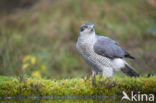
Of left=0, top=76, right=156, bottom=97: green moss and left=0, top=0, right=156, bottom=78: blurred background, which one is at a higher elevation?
left=0, top=0, right=156, bottom=78: blurred background

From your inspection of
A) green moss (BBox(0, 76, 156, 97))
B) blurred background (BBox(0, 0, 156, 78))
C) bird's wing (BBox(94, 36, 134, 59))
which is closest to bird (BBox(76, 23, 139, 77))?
bird's wing (BBox(94, 36, 134, 59))

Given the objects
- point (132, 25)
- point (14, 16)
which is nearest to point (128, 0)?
point (132, 25)

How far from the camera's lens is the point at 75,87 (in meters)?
5.11

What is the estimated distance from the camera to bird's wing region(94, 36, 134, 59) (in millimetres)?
6312

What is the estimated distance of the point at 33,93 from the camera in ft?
16.4

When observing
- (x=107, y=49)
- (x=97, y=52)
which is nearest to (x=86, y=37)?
(x=97, y=52)

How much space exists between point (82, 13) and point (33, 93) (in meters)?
10.1

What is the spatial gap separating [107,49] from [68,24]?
7.48 metres

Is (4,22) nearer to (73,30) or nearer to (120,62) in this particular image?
(73,30)

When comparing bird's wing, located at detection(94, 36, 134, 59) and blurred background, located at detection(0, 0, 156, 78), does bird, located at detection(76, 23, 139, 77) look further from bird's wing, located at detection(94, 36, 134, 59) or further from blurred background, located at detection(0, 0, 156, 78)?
blurred background, located at detection(0, 0, 156, 78)

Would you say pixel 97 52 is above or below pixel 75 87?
above

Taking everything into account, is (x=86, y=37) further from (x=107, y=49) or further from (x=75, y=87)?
(x=75, y=87)

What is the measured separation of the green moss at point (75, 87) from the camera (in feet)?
16.4

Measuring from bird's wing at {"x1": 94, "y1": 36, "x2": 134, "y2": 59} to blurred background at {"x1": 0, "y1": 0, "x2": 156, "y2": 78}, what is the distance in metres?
4.17
